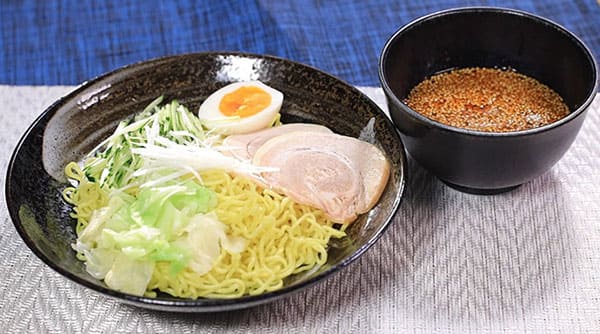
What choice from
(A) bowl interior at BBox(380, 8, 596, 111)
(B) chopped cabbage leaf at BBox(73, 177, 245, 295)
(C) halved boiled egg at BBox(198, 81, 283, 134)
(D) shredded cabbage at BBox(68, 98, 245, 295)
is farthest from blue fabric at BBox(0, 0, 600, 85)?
(B) chopped cabbage leaf at BBox(73, 177, 245, 295)

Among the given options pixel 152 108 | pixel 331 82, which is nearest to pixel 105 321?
pixel 152 108

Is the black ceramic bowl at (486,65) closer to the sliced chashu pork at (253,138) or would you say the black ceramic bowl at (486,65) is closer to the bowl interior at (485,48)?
the bowl interior at (485,48)

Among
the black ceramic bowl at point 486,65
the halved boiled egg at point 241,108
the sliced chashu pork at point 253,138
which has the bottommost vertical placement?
the sliced chashu pork at point 253,138

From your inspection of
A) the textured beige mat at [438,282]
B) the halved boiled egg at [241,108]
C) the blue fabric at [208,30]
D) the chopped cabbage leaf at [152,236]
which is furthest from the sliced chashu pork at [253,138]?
the blue fabric at [208,30]

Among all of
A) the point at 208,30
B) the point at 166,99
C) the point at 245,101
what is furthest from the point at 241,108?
the point at 208,30

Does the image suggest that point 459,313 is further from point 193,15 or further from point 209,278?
point 193,15
